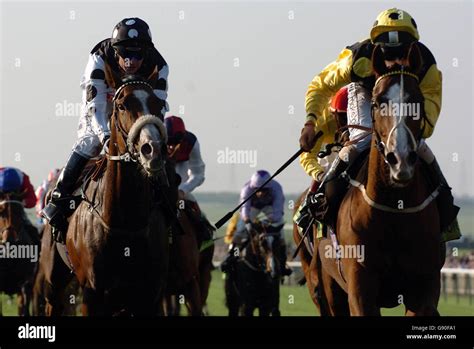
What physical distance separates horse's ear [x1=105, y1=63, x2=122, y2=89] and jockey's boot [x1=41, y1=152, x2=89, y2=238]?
3.50ft

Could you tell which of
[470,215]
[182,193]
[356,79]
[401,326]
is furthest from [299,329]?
[470,215]

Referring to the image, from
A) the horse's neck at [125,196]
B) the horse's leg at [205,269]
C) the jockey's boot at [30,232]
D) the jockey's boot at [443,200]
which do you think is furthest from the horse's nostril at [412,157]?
the jockey's boot at [30,232]

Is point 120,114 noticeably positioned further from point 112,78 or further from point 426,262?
point 426,262

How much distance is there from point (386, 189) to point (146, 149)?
1.62 m

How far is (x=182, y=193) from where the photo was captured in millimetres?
13555

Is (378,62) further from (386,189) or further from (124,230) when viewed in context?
(124,230)

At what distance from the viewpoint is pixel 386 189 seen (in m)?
8.97

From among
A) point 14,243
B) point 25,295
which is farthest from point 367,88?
point 25,295

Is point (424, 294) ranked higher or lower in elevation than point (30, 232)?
lower

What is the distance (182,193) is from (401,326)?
4938 mm

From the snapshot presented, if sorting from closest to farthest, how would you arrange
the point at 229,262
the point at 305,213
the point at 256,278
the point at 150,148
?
the point at 150,148 → the point at 305,213 → the point at 256,278 → the point at 229,262

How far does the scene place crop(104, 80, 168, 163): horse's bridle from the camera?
348 inches

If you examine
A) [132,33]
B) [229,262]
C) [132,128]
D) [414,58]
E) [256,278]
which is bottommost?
[256,278]

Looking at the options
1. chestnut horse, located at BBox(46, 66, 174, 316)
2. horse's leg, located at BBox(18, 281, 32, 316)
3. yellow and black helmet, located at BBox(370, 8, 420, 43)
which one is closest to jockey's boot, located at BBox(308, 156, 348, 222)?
yellow and black helmet, located at BBox(370, 8, 420, 43)
